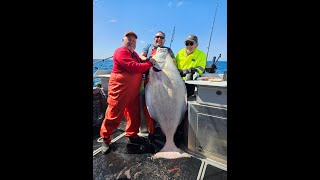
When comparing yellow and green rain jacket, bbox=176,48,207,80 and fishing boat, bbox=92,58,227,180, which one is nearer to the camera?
fishing boat, bbox=92,58,227,180

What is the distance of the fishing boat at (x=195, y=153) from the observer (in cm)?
205

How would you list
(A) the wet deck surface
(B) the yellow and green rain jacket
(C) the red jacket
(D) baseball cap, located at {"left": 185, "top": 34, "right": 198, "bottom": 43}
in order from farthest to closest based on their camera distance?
(D) baseball cap, located at {"left": 185, "top": 34, "right": 198, "bottom": 43}, (B) the yellow and green rain jacket, (C) the red jacket, (A) the wet deck surface

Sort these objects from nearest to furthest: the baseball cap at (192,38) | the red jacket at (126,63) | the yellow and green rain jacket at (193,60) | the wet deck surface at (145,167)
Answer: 1. the wet deck surface at (145,167)
2. the red jacket at (126,63)
3. the yellow and green rain jacket at (193,60)
4. the baseball cap at (192,38)

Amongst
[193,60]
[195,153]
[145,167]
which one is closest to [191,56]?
[193,60]

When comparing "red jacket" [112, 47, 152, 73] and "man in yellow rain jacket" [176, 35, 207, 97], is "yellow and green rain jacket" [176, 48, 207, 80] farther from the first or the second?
"red jacket" [112, 47, 152, 73]

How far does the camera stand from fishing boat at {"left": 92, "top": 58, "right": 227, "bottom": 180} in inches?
80.7

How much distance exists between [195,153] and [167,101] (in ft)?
2.87

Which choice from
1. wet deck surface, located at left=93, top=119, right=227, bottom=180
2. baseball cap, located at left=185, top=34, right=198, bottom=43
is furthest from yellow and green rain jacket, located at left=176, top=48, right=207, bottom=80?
wet deck surface, located at left=93, top=119, right=227, bottom=180

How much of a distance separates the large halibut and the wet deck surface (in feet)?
0.48

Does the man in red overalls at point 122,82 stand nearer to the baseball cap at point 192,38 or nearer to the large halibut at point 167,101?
the large halibut at point 167,101

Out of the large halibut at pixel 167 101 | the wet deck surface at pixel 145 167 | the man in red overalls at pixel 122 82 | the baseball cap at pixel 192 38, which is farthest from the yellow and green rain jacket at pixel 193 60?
the wet deck surface at pixel 145 167

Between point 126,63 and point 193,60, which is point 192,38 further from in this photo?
point 126,63
